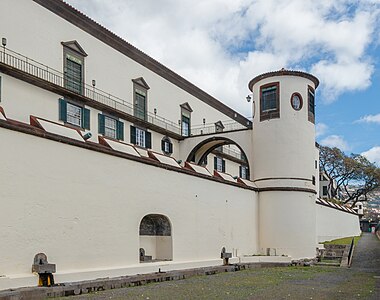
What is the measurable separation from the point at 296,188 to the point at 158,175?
399 inches

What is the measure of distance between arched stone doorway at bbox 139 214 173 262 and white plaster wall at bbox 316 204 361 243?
1946 centimetres

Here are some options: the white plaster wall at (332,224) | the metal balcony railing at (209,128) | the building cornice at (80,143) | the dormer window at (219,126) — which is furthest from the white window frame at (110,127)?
the white plaster wall at (332,224)

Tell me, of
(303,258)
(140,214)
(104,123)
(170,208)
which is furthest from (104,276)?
(303,258)

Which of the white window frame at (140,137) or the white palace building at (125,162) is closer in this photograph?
the white palace building at (125,162)

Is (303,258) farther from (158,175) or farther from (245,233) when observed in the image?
(158,175)

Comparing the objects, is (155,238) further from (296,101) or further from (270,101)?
(296,101)

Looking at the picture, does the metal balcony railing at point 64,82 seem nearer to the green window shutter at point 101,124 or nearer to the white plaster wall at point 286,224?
the green window shutter at point 101,124

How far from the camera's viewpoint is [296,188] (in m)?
24.9

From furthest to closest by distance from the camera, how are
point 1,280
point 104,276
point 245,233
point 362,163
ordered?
point 362,163 → point 245,233 → point 104,276 → point 1,280

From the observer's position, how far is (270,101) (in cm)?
2572

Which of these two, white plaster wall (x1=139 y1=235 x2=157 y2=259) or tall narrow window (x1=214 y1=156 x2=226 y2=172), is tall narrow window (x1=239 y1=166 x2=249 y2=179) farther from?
white plaster wall (x1=139 y1=235 x2=157 y2=259)

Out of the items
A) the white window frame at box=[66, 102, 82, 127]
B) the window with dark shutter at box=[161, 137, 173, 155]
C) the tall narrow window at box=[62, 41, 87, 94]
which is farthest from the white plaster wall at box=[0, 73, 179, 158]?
the window with dark shutter at box=[161, 137, 173, 155]

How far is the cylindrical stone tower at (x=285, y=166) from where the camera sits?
24750mm

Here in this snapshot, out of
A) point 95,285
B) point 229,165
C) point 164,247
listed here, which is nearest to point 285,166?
point 164,247
